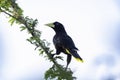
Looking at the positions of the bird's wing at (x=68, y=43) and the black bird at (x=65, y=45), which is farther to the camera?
the bird's wing at (x=68, y=43)

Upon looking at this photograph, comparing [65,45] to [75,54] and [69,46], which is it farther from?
[75,54]

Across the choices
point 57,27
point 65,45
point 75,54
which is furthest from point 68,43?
point 57,27

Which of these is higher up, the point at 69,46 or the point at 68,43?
the point at 68,43

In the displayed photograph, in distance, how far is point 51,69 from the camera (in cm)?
412

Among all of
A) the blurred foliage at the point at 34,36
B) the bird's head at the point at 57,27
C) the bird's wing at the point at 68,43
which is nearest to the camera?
the blurred foliage at the point at 34,36

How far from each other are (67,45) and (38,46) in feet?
5.66

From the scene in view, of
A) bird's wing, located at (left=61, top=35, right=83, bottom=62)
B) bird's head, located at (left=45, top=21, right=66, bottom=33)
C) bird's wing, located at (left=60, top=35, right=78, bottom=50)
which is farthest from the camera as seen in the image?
bird's head, located at (left=45, top=21, right=66, bottom=33)

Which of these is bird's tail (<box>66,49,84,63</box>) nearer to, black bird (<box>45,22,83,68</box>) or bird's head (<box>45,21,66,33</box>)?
black bird (<box>45,22,83,68</box>)

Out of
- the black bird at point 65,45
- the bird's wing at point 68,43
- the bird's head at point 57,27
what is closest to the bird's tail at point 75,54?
the black bird at point 65,45

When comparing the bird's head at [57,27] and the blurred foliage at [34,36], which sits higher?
the bird's head at [57,27]

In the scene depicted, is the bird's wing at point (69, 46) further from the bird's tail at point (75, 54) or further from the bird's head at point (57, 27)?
the bird's head at point (57, 27)

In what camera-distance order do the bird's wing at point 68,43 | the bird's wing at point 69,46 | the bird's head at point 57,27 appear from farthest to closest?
the bird's head at point 57,27 → the bird's wing at point 68,43 → the bird's wing at point 69,46

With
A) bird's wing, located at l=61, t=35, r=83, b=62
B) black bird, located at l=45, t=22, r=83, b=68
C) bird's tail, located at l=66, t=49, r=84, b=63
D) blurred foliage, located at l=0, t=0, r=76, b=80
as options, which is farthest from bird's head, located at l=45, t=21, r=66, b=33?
blurred foliage, located at l=0, t=0, r=76, b=80

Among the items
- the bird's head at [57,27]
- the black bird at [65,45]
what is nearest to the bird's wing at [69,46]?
the black bird at [65,45]
